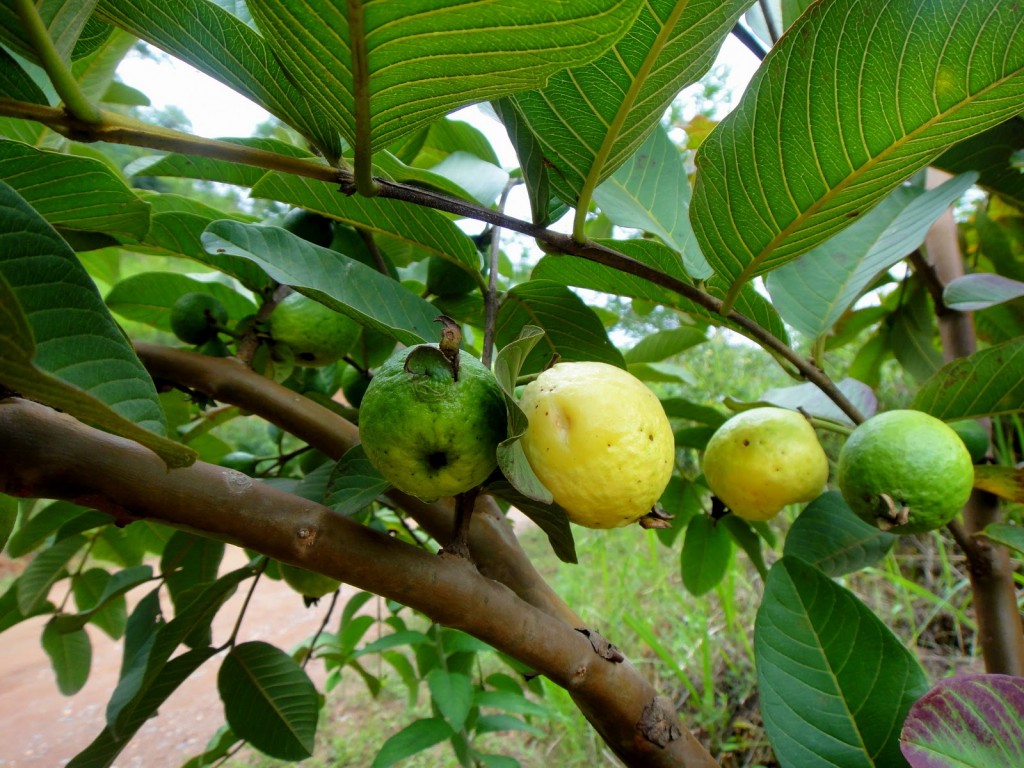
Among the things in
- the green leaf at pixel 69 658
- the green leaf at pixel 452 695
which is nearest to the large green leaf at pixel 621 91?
the green leaf at pixel 452 695

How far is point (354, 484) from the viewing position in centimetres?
56

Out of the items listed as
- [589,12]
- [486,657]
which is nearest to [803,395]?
[589,12]

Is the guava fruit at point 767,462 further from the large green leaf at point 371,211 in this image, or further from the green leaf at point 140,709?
the green leaf at point 140,709

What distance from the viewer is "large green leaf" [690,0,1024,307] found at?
42cm

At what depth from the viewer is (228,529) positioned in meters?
0.47

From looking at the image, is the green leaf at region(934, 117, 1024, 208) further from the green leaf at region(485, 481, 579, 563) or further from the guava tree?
the green leaf at region(485, 481, 579, 563)

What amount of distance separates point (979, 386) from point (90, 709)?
2.40m

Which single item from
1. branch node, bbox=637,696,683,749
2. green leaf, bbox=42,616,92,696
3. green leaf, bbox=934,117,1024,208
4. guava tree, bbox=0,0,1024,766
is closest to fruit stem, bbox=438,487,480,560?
guava tree, bbox=0,0,1024,766

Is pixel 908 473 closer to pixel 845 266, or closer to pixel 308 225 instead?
pixel 845 266

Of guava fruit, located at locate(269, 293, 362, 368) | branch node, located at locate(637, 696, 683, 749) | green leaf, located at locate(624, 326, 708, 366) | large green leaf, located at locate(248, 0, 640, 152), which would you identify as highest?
green leaf, located at locate(624, 326, 708, 366)

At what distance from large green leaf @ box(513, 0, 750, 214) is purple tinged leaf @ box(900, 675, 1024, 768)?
515mm

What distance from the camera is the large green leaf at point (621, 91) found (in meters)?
0.41

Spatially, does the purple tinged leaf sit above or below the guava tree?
below

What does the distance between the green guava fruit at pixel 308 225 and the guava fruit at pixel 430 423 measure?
1.27ft
